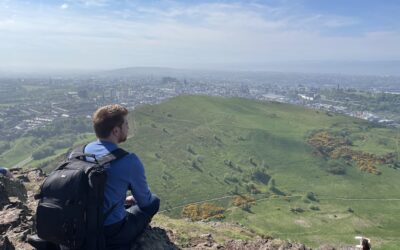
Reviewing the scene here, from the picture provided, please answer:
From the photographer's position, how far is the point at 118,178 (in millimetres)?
7914

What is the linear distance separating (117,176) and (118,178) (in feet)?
0.16

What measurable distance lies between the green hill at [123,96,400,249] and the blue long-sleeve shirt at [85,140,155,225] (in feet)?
179

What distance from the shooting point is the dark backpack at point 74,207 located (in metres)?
7.20

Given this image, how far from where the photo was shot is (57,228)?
23.8 ft

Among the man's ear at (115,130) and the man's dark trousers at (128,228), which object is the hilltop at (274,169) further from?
the man's ear at (115,130)

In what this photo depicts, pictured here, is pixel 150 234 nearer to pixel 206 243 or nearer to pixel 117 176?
pixel 206 243

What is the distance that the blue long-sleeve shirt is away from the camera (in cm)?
787

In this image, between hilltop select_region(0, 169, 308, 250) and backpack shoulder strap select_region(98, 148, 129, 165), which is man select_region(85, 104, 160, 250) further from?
hilltop select_region(0, 169, 308, 250)

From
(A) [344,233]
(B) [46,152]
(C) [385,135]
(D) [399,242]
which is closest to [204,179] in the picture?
(A) [344,233]

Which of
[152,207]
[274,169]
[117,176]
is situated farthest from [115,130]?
[274,169]

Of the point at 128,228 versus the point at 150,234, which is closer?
the point at 128,228

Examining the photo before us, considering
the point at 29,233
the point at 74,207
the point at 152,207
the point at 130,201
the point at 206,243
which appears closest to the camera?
the point at 74,207

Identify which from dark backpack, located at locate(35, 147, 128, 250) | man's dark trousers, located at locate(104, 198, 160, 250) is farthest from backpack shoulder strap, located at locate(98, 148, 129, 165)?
man's dark trousers, located at locate(104, 198, 160, 250)

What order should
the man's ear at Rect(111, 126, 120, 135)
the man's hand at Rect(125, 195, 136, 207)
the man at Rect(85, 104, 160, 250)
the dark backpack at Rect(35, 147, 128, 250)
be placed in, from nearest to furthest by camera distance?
the dark backpack at Rect(35, 147, 128, 250)
the man at Rect(85, 104, 160, 250)
the man's ear at Rect(111, 126, 120, 135)
the man's hand at Rect(125, 195, 136, 207)
